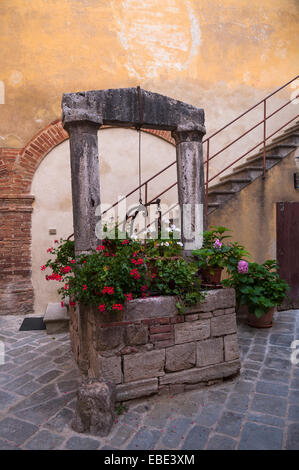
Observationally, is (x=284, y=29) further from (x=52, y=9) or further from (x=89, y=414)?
(x=89, y=414)

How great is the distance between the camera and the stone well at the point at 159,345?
9.39 ft

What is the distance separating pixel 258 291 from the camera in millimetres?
4656

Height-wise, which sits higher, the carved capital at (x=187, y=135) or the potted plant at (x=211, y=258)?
the carved capital at (x=187, y=135)

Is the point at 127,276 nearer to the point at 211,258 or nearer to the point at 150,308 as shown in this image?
the point at 150,308

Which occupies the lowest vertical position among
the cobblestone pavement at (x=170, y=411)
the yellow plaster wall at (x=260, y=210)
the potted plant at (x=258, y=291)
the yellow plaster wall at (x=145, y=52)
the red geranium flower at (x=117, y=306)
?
the cobblestone pavement at (x=170, y=411)

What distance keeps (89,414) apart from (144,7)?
706 cm

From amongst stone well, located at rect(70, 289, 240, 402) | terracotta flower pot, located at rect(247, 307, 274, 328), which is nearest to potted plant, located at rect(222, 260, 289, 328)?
terracotta flower pot, located at rect(247, 307, 274, 328)

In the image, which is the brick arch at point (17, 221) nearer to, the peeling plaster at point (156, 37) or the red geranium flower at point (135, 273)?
the peeling plaster at point (156, 37)

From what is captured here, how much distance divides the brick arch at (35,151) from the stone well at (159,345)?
11.2 ft

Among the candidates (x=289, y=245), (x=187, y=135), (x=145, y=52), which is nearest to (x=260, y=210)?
(x=289, y=245)

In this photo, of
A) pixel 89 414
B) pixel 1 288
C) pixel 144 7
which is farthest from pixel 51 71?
pixel 89 414

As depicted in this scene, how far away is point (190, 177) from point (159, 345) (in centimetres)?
184

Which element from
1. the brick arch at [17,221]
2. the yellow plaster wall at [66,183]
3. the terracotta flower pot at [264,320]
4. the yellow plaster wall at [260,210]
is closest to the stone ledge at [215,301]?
the terracotta flower pot at [264,320]

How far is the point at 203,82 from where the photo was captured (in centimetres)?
682
